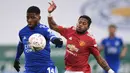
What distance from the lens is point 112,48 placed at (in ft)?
64.3

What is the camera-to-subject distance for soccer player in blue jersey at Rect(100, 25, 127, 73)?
768 inches

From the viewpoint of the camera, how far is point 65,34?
12.3m

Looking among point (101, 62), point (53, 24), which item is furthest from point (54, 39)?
point (53, 24)

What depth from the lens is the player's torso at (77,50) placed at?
39.4 feet

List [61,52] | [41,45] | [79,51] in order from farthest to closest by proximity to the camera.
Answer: [61,52], [79,51], [41,45]

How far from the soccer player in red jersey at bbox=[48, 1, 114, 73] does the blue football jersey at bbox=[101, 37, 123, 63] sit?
24.2 ft

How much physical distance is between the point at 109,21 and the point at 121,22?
0.44m

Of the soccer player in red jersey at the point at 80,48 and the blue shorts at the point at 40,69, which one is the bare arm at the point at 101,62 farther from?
the blue shorts at the point at 40,69

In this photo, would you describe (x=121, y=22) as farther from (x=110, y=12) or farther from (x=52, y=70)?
(x=52, y=70)

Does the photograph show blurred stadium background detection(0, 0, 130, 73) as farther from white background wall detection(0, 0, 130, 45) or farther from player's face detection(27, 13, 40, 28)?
player's face detection(27, 13, 40, 28)

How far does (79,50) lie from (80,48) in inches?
1.7

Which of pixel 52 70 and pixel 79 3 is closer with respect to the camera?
pixel 52 70

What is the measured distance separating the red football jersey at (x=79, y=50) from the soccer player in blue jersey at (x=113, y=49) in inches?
289

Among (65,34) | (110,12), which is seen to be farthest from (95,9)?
(65,34)
